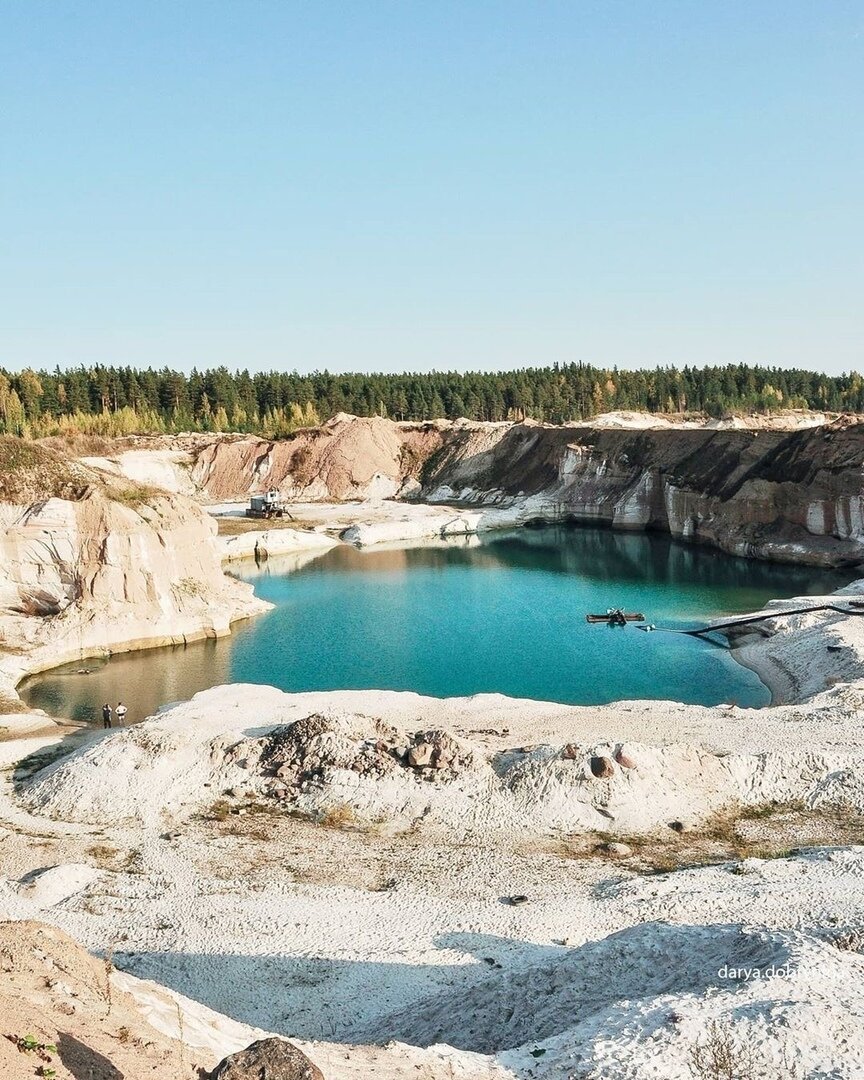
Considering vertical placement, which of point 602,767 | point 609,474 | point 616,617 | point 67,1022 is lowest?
point 616,617

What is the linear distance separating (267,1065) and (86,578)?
131 ft

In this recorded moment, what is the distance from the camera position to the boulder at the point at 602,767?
25.4 m

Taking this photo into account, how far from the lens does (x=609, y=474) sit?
9588cm

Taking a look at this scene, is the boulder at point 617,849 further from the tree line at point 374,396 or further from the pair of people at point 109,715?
the tree line at point 374,396

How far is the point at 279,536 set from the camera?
80.4 metres

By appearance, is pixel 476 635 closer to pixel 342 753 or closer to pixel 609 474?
pixel 342 753

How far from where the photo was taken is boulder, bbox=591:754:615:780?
2538 cm

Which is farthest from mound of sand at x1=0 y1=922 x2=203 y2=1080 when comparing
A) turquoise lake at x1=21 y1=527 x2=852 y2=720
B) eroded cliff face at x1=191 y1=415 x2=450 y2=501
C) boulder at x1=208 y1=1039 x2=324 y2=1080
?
eroded cliff face at x1=191 y1=415 x2=450 y2=501

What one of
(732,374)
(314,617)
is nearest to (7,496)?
(314,617)

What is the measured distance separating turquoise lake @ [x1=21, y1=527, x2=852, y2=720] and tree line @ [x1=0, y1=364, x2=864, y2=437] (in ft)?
188

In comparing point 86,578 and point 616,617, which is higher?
point 86,578

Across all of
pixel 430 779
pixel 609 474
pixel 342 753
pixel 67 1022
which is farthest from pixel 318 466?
pixel 67 1022

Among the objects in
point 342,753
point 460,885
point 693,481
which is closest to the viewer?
point 460,885

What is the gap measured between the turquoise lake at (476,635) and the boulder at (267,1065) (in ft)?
91.1
